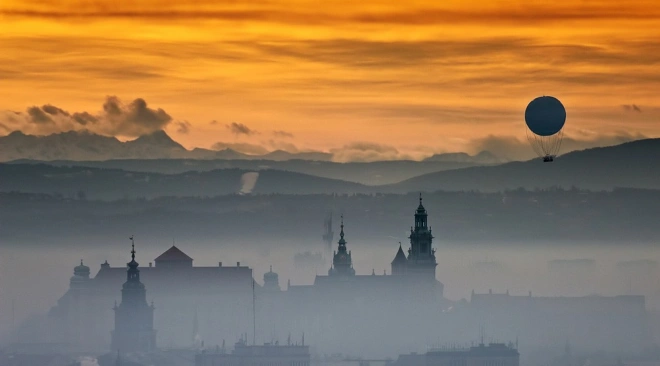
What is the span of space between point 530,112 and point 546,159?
190 inches

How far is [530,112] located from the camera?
14512 cm

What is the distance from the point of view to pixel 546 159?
14125cm

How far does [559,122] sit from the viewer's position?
144 m

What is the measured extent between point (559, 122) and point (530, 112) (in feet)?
7.20

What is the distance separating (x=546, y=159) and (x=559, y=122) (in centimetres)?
347
